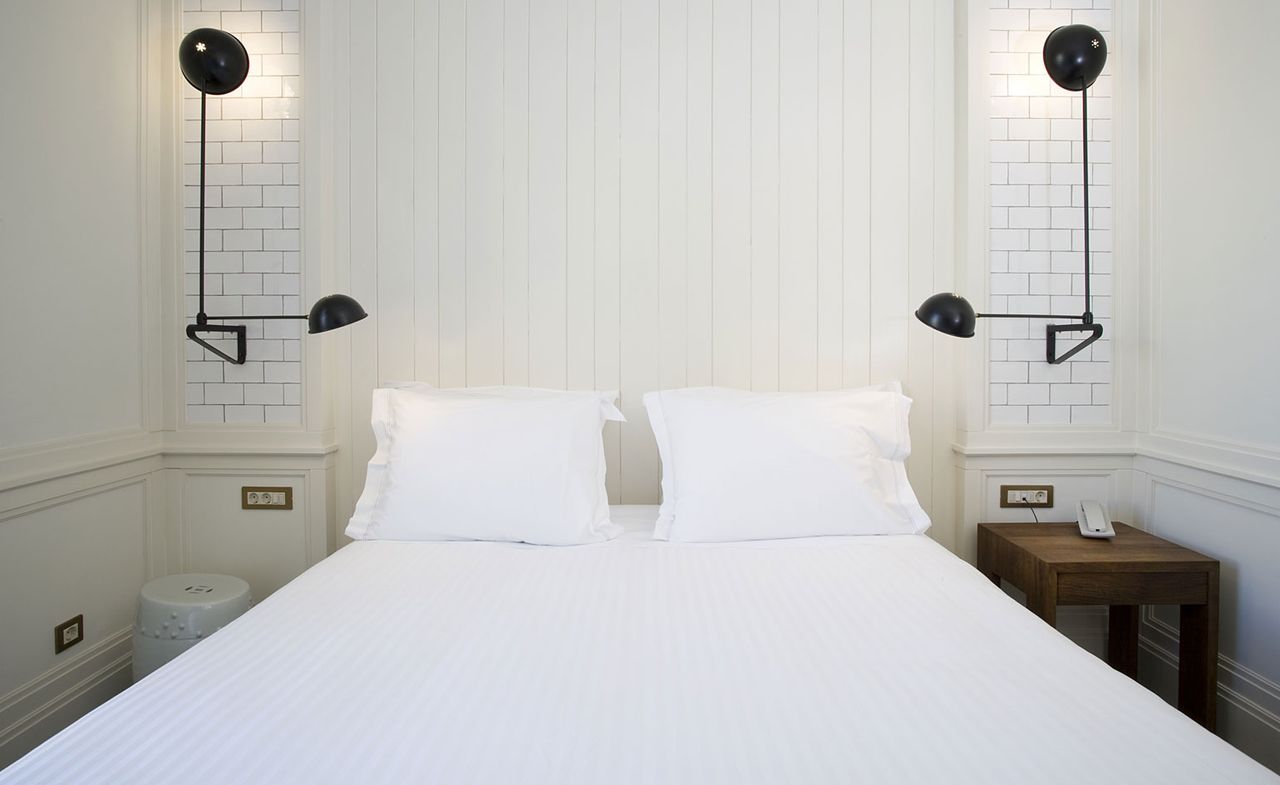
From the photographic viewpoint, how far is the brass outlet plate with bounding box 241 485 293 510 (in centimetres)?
248

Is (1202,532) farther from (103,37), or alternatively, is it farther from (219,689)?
(103,37)

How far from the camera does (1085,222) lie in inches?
90.9

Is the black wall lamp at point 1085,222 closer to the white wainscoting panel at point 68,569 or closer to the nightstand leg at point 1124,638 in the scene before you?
the nightstand leg at point 1124,638

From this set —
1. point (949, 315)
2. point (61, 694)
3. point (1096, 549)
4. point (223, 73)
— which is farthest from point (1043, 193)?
point (61, 694)

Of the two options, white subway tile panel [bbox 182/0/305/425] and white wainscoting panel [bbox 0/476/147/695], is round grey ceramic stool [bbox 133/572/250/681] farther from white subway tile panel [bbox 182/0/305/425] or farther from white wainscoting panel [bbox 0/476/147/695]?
white subway tile panel [bbox 182/0/305/425]

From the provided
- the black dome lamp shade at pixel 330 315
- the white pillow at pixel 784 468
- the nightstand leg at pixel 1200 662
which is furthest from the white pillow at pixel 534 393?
the nightstand leg at pixel 1200 662

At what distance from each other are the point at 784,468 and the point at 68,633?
7.61 ft

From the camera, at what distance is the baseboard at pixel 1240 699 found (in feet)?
6.26

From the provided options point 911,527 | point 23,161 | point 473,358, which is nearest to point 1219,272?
point 911,527

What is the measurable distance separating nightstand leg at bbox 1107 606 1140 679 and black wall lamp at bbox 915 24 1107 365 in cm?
92

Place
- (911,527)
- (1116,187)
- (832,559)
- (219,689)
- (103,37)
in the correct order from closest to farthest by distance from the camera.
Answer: (219,689)
(832,559)
(911,527)
(103,37)
(1116,187)

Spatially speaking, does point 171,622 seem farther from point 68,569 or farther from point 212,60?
point 212,60

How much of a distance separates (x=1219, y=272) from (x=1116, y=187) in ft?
1.69

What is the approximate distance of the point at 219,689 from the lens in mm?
1125
